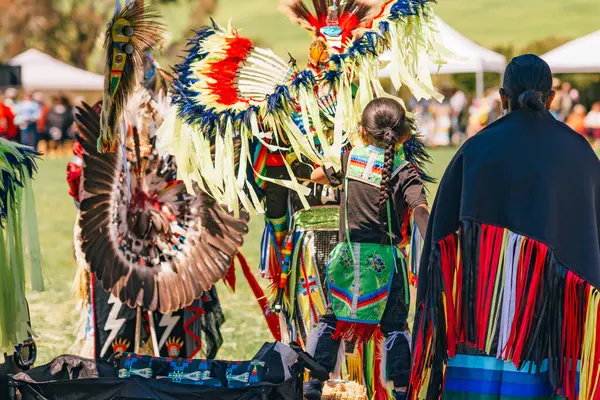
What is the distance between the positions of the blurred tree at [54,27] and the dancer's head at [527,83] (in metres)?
38.8

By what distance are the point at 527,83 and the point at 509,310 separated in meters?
0.62

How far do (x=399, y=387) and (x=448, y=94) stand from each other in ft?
84.2

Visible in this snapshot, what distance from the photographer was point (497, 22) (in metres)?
41.4

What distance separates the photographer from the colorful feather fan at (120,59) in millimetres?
4414

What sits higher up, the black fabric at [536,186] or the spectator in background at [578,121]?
the spectator in background at [578,121]

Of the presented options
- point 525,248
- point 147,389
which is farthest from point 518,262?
point 147,389

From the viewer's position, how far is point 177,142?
4426 millimetres

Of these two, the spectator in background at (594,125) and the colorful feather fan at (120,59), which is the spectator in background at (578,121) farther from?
the colorful feather fan at (120,59)

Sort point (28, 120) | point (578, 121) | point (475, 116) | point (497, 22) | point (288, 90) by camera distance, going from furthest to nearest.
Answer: point (497, 22) < point (28, 120) < point (578, 121) < point (475, 116) < point (288, 90)

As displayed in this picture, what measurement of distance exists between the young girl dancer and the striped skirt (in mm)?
912

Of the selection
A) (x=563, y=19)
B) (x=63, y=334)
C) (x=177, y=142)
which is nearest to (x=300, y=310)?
(x=177, y=142)

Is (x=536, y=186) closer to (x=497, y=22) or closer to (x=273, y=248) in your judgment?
(x=273, y=248)

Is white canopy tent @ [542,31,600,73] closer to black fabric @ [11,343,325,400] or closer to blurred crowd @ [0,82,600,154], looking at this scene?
blurred crowd @ [0,82,600,154]

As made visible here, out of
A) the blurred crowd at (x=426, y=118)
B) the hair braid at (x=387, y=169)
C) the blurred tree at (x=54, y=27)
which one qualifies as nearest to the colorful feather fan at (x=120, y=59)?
the hair braid at (x=387, y=169)
